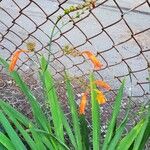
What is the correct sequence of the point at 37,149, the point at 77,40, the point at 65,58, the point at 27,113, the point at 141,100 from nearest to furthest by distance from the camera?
the point at 37,149 → the point at 27,113 → the point at 141,100 → the point at 65,58 → the point at 77,40

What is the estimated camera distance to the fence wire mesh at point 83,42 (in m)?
2.64

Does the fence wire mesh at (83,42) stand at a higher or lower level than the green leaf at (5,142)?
higher

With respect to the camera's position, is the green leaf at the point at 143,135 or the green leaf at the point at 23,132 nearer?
the green leaf at the point at 143,135

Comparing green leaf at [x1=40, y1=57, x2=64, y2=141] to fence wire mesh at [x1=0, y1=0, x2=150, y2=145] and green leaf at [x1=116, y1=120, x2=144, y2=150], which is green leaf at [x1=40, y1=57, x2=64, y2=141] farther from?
fence wire mesh at [x1=0, y1=0, x2=150, y2=145]

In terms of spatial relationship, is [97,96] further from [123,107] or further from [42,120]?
[123,107]

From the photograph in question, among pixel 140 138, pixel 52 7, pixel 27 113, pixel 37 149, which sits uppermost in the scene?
pixel 52 7

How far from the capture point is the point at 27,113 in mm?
2434

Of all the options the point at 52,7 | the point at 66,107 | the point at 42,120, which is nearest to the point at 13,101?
the point at 66,107

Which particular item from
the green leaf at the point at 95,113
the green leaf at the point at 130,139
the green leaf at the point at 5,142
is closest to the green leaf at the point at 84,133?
the green leaf at the point at 95,113

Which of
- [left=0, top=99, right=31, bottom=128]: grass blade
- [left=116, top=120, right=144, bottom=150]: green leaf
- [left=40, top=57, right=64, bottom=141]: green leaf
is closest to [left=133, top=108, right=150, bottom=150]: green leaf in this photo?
[left=116, top=120, right=144, bottom=150]: green leaf

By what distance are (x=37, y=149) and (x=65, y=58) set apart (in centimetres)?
138

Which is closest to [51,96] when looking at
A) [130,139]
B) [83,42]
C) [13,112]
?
[13,112]

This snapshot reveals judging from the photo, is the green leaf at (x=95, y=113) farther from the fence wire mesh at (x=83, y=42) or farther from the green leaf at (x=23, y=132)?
the fence wire mesh at (x=83, y=42)

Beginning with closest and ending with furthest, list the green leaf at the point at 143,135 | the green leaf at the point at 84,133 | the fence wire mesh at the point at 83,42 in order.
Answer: the green leaf at the point at 143,135 → the green leaf at the point at 84,133 → the fence wire mesh at the point at 83,42
